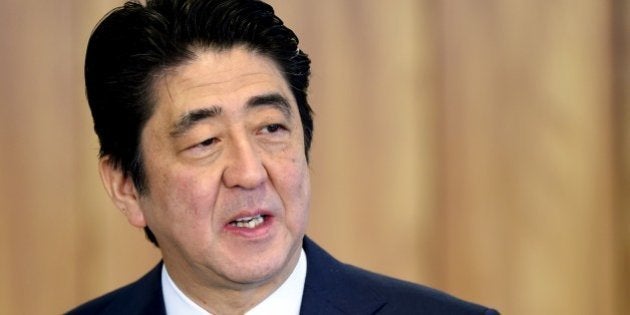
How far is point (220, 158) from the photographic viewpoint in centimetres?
176

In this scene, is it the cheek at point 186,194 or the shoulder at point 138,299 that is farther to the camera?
the shoulder at point 138,299

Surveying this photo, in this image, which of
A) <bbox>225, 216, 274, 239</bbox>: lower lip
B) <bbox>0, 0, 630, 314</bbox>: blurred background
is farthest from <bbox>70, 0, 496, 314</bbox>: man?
<bbox>0, 0, 630, 314</bbox>: blurred background

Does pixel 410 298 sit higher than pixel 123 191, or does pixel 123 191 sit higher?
pixel 123 191

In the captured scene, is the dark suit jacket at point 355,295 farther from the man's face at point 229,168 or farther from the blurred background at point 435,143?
the blurred background at point 435,143

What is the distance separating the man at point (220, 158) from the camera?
175cm

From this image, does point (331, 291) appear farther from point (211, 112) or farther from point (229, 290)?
point (211, 112)

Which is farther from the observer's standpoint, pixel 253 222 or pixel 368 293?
pixel 368 293

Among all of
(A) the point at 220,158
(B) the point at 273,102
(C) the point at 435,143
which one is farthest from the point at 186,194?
(C) the point at 435,143

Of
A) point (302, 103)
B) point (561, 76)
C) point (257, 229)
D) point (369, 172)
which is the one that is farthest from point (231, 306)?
point (561, 76)

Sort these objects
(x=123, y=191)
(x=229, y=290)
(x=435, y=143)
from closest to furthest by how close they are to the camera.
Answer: (x=229, y=290) < (x=123, y=191) < (x=435, y=143)

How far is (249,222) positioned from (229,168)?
80 mm

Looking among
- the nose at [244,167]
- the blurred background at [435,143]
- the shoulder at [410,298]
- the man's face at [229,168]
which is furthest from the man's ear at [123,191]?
the blurred background at [435,143]

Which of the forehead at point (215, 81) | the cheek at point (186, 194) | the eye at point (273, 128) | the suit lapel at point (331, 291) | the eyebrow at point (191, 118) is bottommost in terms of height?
the suit lapel at point (331, 291)

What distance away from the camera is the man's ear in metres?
1.93
